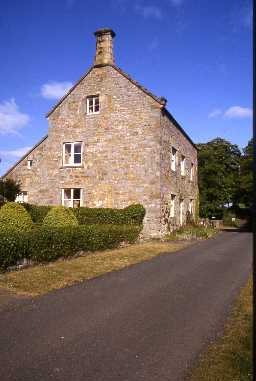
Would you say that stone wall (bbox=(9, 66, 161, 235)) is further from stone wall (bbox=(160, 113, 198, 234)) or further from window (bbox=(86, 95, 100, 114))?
stone wall (bbox=(160, 113, 198, 234))

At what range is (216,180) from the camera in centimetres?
5103

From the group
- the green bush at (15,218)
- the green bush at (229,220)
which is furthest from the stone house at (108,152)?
the green bush at (229,220)

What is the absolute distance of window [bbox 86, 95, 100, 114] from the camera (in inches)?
1085

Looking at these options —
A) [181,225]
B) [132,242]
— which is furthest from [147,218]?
[181,225]

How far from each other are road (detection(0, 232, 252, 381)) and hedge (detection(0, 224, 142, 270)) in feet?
9.20

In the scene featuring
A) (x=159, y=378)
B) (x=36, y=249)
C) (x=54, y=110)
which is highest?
(x=54, y=110)

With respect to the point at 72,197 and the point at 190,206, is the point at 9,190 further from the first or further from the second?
the point at 190,206

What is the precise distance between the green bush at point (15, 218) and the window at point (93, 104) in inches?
519

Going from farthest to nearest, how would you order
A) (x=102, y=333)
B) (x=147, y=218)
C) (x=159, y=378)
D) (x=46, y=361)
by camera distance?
(x=147, y=218) → (x=102, y=333) → (x=46, y=361) → (x=159, y=378)

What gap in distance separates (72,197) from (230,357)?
23.3m

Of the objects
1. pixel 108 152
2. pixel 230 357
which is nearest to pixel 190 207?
pixel 108 152

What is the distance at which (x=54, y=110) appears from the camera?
29.0 m

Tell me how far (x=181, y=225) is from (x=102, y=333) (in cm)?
2485

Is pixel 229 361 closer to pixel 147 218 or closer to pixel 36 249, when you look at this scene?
pixel 36 249
